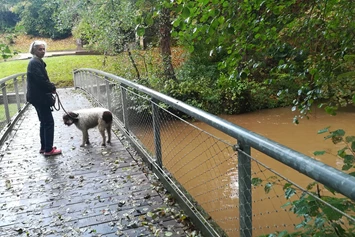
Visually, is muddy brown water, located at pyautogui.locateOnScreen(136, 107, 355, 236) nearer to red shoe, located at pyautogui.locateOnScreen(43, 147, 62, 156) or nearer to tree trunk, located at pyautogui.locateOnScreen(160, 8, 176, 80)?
red shoe, located at pyautogui.locateOnScreen(43, 147, 62, 156)

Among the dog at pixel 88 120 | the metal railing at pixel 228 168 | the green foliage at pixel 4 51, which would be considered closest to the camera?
the metal railing at pixel 228 168

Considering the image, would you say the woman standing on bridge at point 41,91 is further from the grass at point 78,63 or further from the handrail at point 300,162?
the handrail at point 300,162

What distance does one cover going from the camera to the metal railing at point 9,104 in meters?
7.06

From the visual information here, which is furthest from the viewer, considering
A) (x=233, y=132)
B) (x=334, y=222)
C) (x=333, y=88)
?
(x=333, y=88)

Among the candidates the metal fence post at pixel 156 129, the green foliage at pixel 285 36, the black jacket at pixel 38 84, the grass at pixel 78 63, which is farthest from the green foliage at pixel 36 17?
the green foliage at pixel 285 36

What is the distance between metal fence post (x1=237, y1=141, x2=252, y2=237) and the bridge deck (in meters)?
0.98

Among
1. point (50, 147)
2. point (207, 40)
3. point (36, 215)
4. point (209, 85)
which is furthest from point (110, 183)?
point (209, 85)

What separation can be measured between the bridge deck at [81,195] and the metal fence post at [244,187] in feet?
3.20

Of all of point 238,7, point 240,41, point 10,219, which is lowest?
point 10,219

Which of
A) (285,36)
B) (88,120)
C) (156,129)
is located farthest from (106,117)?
(285,36)

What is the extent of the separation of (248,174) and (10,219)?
106 inches

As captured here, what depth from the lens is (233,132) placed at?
2.05 metres

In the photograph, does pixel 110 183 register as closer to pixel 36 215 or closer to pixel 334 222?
pixel 36 215

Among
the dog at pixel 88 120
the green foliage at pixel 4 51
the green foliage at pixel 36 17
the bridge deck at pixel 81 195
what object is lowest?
the bridge deck at pixel 81 195
